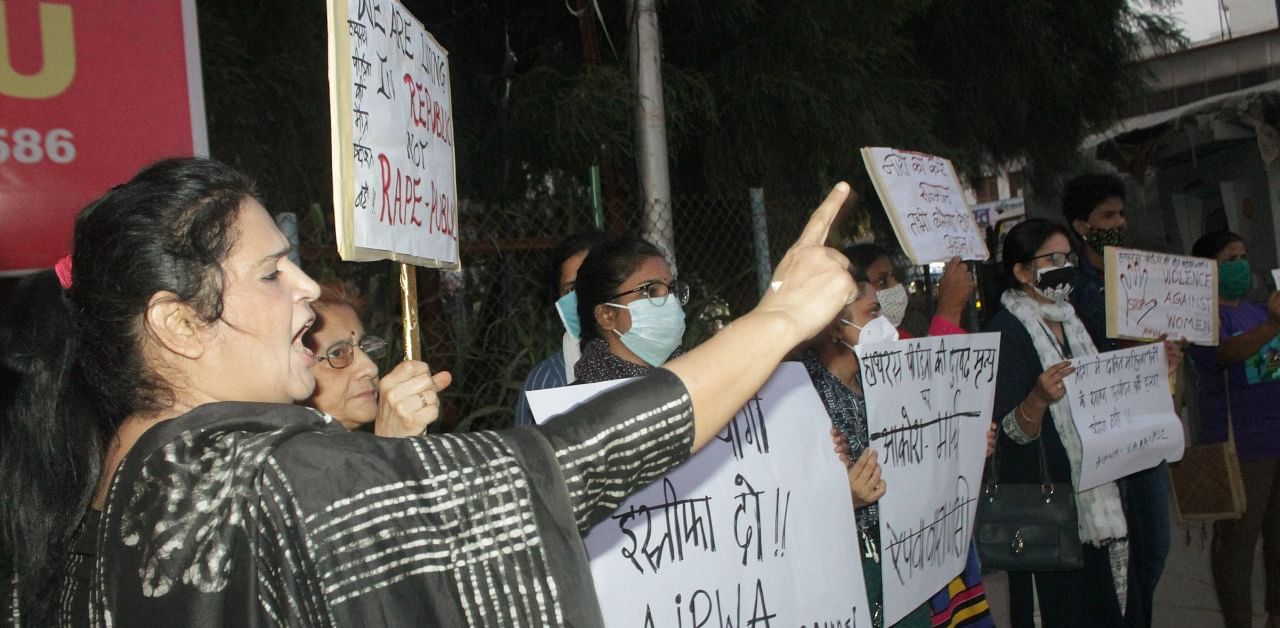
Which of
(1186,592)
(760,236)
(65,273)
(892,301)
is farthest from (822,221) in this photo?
(1186,592)

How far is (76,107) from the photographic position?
3.33 meters

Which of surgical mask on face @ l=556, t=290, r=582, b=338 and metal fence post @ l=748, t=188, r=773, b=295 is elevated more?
metal fence post @ l=748, t=188, r=773, b=295

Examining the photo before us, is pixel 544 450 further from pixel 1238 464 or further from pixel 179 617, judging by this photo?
pixel 1238 464

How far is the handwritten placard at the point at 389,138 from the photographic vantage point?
2006 millimetres

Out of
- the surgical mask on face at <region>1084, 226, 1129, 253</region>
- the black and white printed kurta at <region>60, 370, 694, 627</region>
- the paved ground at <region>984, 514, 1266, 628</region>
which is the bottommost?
the paved ground at <region>984, 514, 1266, 628</region>

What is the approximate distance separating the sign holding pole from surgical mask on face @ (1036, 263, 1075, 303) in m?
2.55

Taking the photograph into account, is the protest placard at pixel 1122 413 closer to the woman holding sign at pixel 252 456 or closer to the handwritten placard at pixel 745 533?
the handwritten placard at pixel 745 533

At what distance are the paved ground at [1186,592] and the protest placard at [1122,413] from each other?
1388mm

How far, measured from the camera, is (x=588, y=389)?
2.08 meters

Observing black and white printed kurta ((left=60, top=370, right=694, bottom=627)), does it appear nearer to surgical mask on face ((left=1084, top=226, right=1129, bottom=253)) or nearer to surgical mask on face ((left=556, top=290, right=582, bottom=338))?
surgical mask on face ((left=556, top=290, right=582, bottom=338))

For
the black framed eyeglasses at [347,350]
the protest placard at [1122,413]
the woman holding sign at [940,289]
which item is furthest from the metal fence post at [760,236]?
the black framed eyeglasses at [347,350]

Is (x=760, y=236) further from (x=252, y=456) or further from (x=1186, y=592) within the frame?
(x=252, y=456)

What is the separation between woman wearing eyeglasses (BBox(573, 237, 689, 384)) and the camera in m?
3.00

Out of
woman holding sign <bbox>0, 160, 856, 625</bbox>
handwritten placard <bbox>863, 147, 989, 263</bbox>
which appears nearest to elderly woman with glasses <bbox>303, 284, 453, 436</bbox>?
woman holding sign <bbox>0, 160, 856, 625</bbox>
